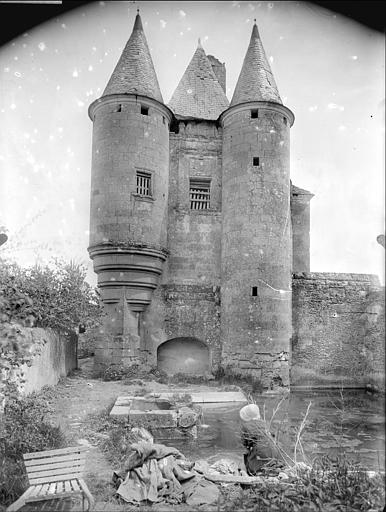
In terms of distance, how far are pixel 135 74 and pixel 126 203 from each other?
4407 mm

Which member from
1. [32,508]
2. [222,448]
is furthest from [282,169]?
[32,508]

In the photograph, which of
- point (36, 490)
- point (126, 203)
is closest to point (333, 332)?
point (126, 203)

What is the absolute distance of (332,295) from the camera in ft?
58.1

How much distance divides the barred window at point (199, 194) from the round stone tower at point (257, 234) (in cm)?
82

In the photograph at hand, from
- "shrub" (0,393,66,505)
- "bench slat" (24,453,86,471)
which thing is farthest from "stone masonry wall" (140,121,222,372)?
"bench slat" (24,453,86,471)

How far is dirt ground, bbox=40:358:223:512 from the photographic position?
5362 mm

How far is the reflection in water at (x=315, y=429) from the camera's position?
314 inches

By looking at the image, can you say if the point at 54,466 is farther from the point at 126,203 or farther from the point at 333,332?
the point at 333,332

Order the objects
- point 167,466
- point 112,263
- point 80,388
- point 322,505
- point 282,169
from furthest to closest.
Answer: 1. point 282,169
2. point 112,263
3. point 80,388
4. point 167,466
5. point 322,505

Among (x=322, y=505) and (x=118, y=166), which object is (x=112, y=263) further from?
(x=322, y=505)

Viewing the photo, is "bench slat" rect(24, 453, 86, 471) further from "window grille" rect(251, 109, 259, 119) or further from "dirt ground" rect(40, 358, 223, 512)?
"window grille" rect(251, 109, 259, 119)

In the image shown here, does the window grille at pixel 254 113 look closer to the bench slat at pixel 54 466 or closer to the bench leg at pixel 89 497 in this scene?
the bench slat at pixel 54 466

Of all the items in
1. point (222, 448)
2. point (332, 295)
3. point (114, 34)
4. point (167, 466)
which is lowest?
point (222, 448)

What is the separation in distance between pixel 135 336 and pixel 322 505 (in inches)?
450
